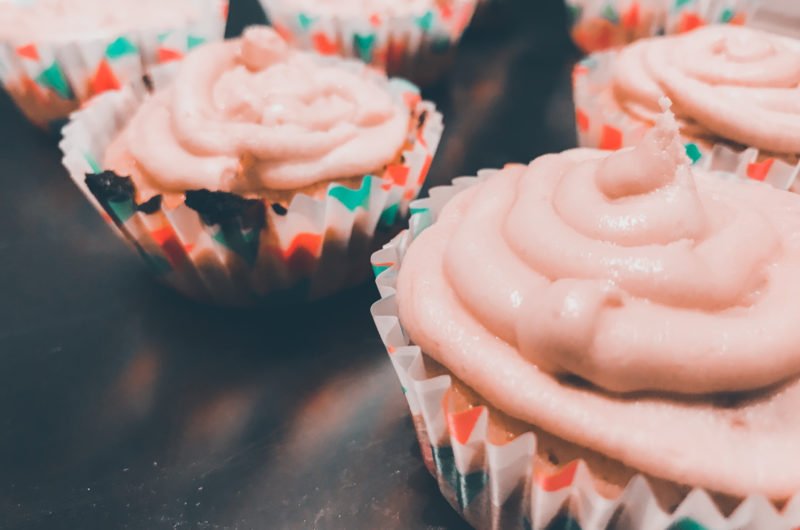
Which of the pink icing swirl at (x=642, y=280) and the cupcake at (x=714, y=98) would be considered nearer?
the pink icing swirl at (x=642, y=280)

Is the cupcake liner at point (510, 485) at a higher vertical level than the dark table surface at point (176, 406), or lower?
higher

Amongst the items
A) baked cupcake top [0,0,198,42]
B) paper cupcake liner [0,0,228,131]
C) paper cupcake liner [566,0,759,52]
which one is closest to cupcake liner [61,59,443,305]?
paper cupcake liner [0,0,228,131]

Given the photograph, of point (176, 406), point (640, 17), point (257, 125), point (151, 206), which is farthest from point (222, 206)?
point (640, 17)

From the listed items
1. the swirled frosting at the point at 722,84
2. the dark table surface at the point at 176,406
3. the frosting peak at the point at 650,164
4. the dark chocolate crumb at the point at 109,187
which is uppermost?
the frosting peak at the point at 650,164

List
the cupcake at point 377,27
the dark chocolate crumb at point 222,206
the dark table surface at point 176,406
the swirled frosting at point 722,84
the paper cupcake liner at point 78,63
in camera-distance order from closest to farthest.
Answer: the dark table surface at point 176,406 < the dark chocolate crumb at point 222,206 < the swirled frosting at point 722,84 < the paper cupcake liner at point 78,63 < the cupcake at point 377,27

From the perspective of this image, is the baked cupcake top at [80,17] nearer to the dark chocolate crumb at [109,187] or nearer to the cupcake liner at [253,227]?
the cupcake liner at [253,227]

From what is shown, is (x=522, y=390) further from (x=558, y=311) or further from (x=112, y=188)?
(x=112, y=188)

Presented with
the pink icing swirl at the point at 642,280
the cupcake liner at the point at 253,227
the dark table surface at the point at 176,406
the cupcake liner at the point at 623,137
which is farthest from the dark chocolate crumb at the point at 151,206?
the cupcake liner at the point at 623,137

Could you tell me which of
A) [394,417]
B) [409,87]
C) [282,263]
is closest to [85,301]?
[282,263]
